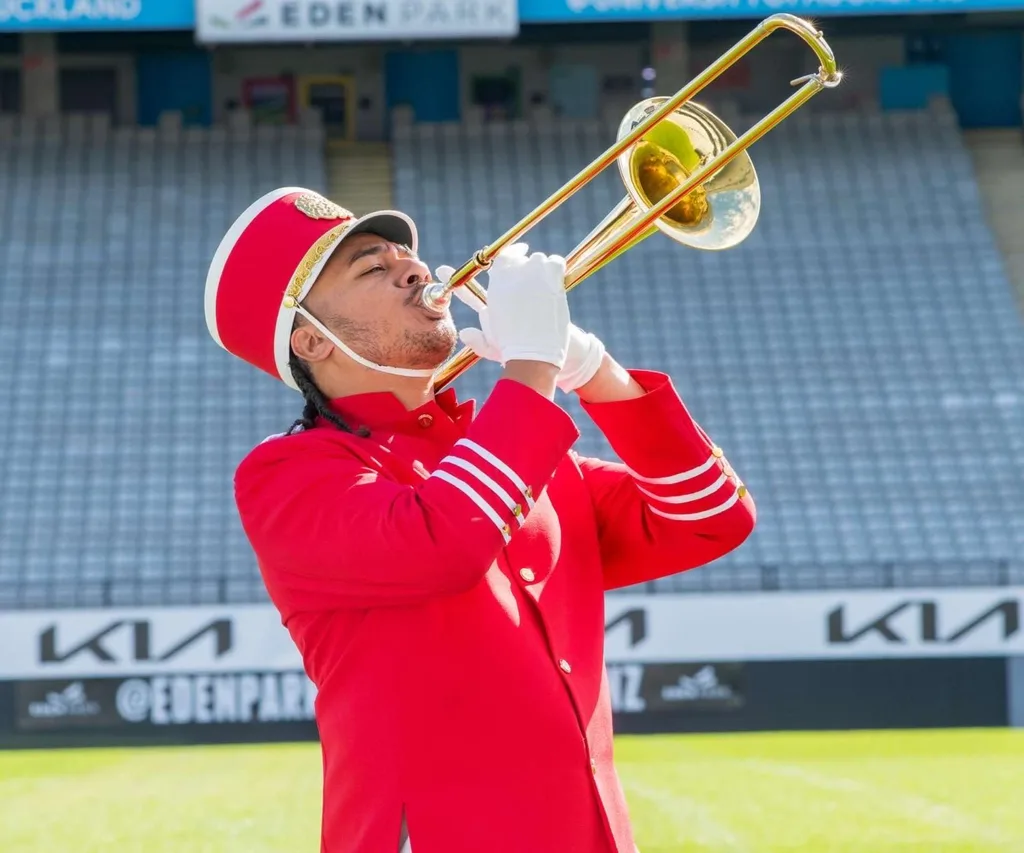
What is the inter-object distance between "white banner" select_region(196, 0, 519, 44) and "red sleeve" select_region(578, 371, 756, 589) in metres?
11.2

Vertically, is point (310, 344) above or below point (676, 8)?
below

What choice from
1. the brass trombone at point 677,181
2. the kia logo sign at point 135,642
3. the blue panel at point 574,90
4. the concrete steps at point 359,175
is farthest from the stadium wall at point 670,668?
the brass trombone at point 677,181

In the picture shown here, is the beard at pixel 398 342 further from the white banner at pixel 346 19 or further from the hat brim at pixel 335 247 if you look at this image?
the white banner at pixel 346 19

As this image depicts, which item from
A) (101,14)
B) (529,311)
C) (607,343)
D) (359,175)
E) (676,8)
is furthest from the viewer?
(359,175)

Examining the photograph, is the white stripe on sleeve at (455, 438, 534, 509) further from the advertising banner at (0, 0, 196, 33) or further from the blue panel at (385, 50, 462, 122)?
the blue panel at (385, 50, 462, 122)

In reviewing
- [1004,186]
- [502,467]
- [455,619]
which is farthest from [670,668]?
[502,467]

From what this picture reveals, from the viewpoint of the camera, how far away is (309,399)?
8.00 ft

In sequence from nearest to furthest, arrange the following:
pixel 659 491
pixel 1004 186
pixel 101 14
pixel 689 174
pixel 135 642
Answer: pixel 659 491
pixel 689 174
pixel 135 642
pixel 101 14
pixel 1004 186

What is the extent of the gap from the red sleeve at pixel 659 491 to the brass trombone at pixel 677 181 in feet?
0.74

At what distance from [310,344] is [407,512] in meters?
0.46

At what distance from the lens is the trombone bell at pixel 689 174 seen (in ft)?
8.52

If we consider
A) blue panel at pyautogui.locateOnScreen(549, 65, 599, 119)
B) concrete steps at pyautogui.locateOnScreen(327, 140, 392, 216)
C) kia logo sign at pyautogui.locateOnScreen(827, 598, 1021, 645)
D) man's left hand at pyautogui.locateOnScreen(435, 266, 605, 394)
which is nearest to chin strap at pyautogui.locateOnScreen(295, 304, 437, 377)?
man's left hand at pyautogui.locateOnScreen(435, 266, 605, 394)

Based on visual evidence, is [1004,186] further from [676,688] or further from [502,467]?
[502,467]

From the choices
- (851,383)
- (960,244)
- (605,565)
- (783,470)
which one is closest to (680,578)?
(783,470)
